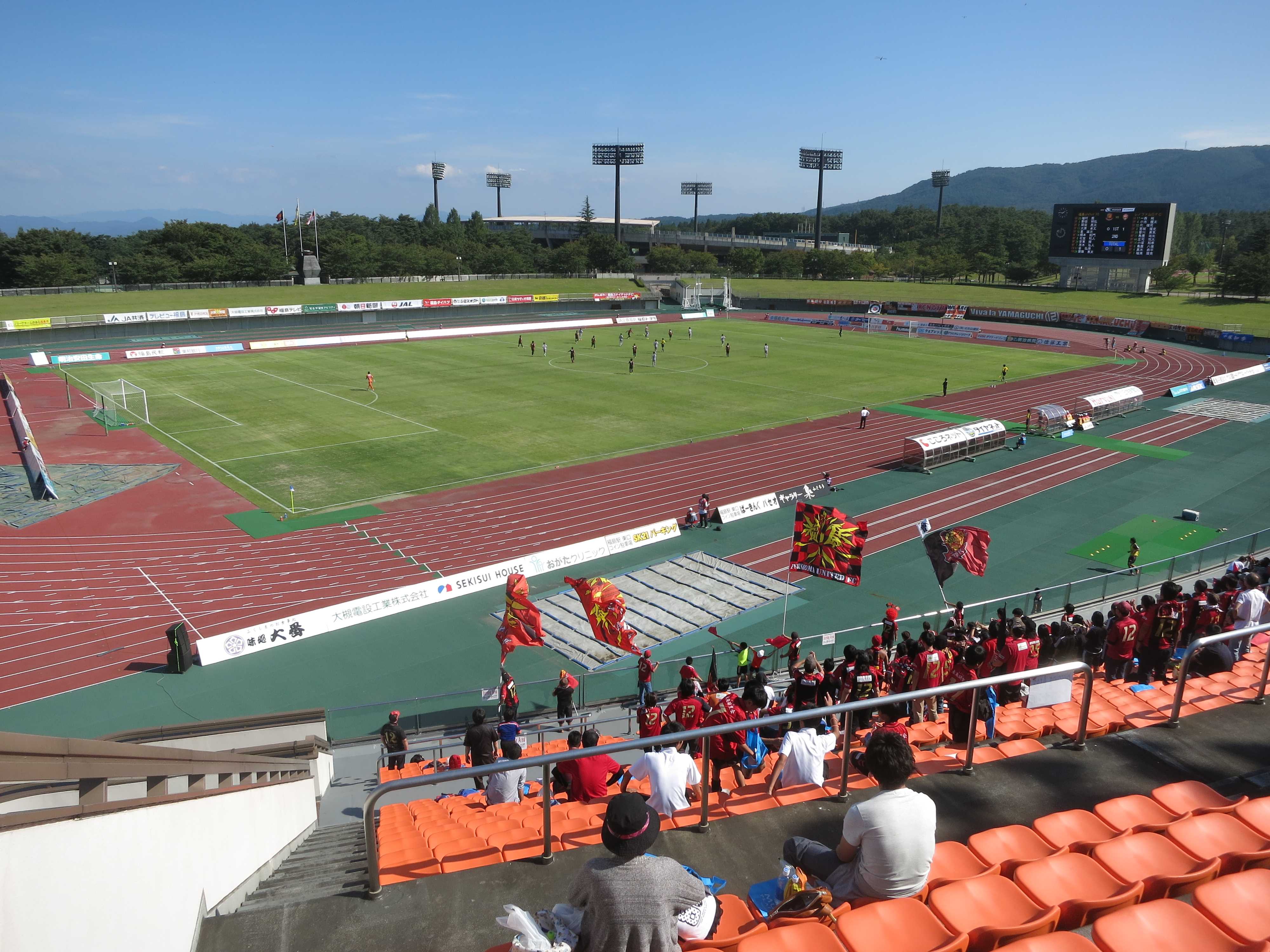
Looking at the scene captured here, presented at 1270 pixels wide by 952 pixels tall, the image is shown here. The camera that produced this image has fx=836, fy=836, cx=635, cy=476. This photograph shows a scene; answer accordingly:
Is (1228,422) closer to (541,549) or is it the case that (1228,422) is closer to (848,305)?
(541,549)

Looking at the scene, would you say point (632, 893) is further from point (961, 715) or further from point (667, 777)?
point (961, 715)

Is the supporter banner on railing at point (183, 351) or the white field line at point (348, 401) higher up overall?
the supporter banner on railing at point (183, 351)

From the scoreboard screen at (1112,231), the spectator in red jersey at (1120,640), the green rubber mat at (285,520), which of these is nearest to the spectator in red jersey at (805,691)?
the spectator in red jersey at (1120,640)

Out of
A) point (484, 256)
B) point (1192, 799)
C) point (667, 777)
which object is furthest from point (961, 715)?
point (484, 256)

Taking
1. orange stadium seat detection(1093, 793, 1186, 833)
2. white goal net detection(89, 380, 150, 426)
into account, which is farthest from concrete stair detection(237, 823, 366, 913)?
white goal net detection(89, 380, 150, 426)

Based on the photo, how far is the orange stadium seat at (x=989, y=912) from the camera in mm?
4922

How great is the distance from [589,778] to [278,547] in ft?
74.2

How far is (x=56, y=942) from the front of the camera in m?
4.20

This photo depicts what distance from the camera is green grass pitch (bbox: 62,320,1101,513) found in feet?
125

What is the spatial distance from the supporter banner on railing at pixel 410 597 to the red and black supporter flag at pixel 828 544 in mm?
8260

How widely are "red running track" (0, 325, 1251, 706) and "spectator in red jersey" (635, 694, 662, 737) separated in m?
15.8

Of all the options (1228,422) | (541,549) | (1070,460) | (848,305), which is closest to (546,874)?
(541,549)

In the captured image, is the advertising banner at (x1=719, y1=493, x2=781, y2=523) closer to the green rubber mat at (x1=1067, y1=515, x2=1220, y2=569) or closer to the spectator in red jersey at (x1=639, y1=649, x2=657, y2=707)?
the green rubber mat at (x1=1067, y1=515, x2=1220, y2=569)

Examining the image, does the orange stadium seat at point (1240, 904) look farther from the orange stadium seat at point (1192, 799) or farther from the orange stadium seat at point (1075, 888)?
the orange stadium seat at point (1192, 799)
